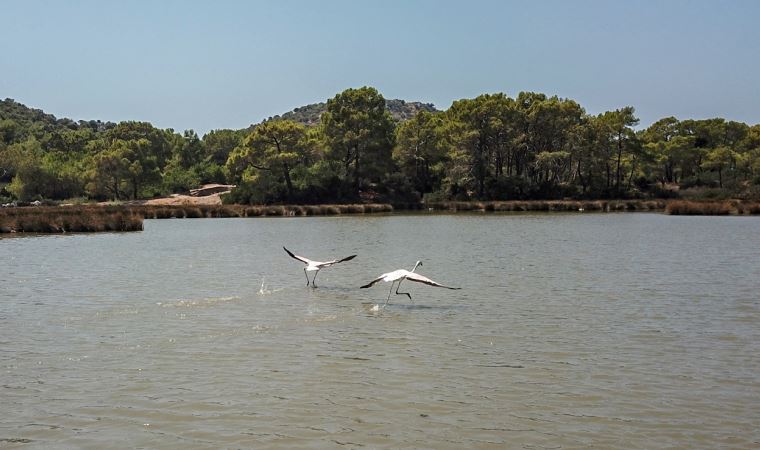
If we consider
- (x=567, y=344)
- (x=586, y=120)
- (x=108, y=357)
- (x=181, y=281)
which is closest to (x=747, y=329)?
(x=567, y=344)

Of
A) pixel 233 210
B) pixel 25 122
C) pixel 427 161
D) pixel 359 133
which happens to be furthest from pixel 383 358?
pixel 25 122

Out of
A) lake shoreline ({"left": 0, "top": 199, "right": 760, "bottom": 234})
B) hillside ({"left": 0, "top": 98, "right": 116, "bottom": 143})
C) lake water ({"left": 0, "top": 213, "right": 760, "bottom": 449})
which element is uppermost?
hillside ({"left": 0, "top": 98, "right": 116, "bottom": 143})

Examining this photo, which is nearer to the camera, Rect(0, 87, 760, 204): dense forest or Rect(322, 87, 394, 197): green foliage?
Rect(0, 87, 760, 204): dense forest

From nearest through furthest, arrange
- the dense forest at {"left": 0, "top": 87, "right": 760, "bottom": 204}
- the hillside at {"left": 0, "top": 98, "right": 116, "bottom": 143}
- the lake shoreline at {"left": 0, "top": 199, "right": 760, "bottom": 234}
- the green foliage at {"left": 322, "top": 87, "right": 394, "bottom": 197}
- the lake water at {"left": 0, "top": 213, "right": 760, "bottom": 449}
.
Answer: the lake water at {"left": 0, "top": 213, "right": 760, "bottom": 449}, the lake shoreline at {"left": 0, "top": 199, "right": 760, "bottom": 234}, the dense forest at {"left": 0, "top": 87, "right": 760, "bottom": 204}, the green foliage at {"left": 322, "top": 87, "right": 394, "bottom": 197}, the hillside at {"left": 0, "top": 98, "right": 116, "bottom": 143}

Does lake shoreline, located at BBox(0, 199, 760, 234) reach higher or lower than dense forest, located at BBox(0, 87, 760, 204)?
lower

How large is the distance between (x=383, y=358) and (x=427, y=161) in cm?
7063

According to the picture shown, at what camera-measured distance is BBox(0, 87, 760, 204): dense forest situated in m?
72.3

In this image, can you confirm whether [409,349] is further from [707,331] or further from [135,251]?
[135,251]

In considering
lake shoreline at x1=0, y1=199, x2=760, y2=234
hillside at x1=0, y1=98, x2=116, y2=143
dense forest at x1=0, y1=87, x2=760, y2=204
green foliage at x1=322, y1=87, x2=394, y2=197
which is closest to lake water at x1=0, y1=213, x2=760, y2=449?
lake shoreline at x1=0, y1=199, x2=760, y2=234

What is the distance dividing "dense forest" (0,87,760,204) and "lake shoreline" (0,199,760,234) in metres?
7.75

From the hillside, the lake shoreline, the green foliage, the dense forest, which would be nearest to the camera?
the lake shoreline

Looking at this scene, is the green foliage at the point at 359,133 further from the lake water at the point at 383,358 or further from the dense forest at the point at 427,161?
the lake water at the point at 383,358

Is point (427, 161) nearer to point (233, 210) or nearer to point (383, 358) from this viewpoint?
point (233, 210)

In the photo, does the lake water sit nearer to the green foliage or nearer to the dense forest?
the dense forest
